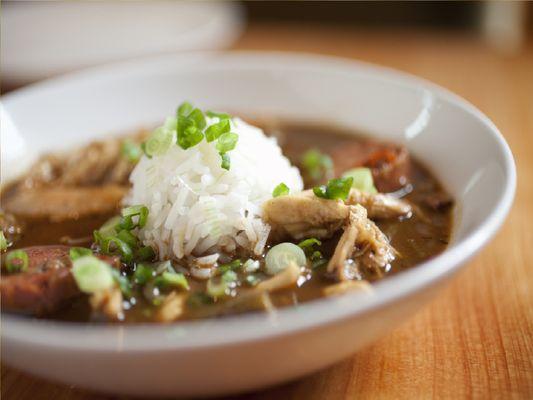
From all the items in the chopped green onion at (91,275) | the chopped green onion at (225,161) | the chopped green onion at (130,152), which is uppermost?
the chopped green onion at (225,161)

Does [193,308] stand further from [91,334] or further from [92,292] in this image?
[91,334]

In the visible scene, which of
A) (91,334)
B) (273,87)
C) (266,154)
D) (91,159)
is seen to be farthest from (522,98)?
(91,334)

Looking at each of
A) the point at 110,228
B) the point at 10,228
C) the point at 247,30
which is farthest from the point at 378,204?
the point at 247,30

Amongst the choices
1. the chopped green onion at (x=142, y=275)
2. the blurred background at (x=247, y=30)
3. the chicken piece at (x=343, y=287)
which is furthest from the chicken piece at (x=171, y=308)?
the blurred background at (x=247, y=30)

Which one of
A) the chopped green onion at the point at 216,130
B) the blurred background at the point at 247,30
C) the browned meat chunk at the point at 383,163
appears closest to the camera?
the chopped green onion at the point at 216,130

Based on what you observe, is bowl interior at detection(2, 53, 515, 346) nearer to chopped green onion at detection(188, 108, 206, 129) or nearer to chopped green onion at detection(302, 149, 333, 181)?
chopped green onion at detection(302, 149, 333, 181)

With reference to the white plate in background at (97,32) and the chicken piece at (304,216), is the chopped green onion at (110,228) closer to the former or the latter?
the chicken piece at (304,216)

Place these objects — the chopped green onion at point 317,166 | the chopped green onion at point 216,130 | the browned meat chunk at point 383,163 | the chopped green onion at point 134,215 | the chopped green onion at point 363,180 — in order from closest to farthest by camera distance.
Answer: the chopped green onion at point 134,215, the chopped green onion at point 216,130, the chopped green onion at point 363,180, the browned meat chunk at point 383,163, the chopped green onion at point 317,166

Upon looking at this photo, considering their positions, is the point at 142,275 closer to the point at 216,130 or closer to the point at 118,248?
the point at 118,248
